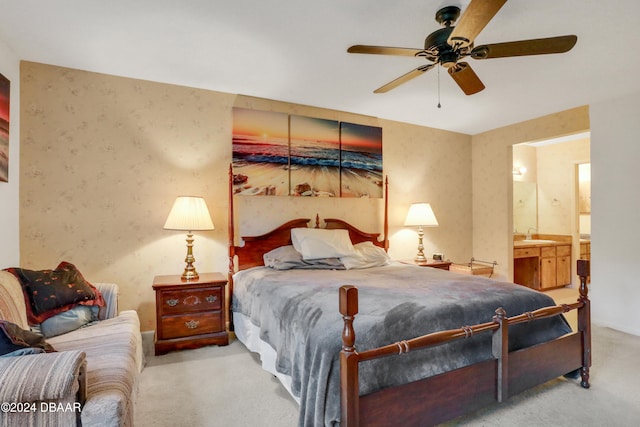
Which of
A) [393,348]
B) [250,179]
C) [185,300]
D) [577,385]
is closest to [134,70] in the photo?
[250,179]

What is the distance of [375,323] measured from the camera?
1.73 meters

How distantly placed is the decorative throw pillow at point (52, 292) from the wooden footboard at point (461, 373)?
1.85m

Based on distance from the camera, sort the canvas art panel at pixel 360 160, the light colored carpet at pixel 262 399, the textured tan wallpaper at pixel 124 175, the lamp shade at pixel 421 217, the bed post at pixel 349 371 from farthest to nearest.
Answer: the lamp shade at pixel 421 217 < the canvas art panel at pixel 360 160 < the textured tan wallpaper at pixel 124 175 < the light colored carpet at pixel 262 399 < the bed post at pixel 349 371

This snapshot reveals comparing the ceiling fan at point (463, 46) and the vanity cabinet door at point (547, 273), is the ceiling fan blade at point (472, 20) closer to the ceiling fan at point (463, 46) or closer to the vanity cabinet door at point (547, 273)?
the ceiling fan at point (463, 46)

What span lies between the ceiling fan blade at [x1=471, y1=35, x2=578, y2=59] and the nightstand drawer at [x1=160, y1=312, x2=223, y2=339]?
282 centimetres

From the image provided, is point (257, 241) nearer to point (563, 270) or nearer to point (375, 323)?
point (375, 323)

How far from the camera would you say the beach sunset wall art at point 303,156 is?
360cm

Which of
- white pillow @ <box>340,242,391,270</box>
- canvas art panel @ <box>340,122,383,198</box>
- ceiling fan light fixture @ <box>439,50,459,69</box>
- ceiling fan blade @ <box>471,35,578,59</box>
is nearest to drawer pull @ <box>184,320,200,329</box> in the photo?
white pillow @ <box>340,242,391,270</box>

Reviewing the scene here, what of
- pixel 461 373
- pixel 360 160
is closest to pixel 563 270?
pixel 360 160

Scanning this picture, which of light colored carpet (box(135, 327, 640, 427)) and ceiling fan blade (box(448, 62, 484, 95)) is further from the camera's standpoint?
ceiling fan blade (box(448, 62, 484, 95))

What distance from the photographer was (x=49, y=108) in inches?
113

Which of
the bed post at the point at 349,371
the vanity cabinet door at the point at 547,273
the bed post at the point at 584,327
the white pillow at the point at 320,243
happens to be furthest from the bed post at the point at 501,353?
the vanity cabinet door at the point at 547,273

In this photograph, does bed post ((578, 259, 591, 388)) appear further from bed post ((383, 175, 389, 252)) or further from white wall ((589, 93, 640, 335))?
bed post ((383, 175, 389, 252))

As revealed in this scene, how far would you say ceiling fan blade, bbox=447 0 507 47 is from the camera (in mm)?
1508
